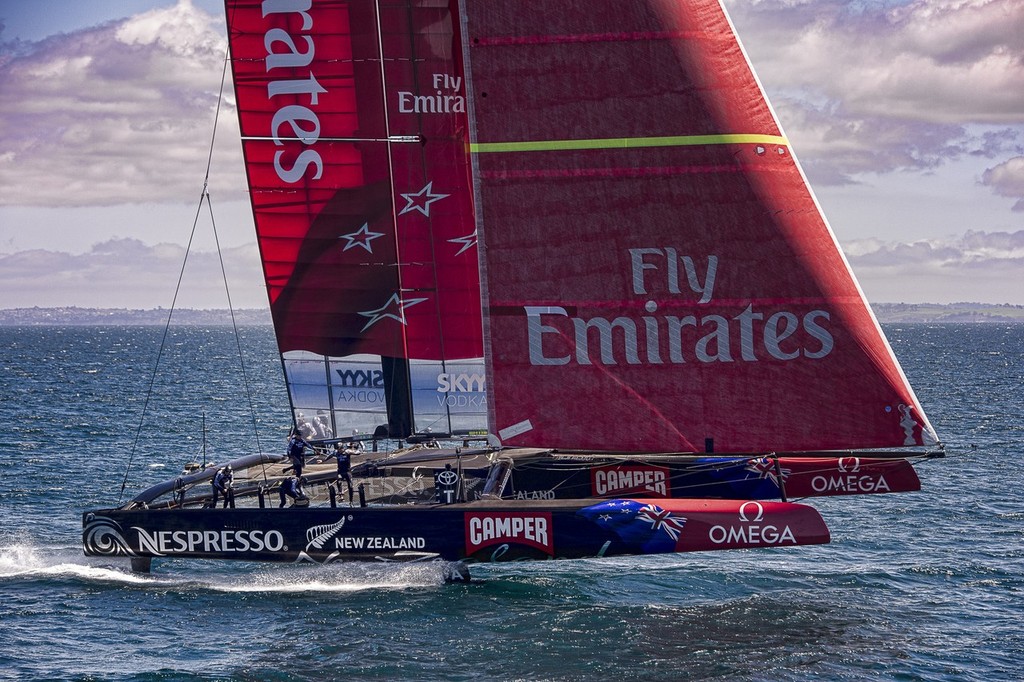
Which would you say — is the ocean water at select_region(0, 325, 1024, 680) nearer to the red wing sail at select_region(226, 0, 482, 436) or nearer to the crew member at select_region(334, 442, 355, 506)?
the crew member at select_region(334, 442, 355, 506)

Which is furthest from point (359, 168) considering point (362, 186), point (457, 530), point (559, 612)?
point (559, 612)

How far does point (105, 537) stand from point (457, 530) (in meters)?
6.34

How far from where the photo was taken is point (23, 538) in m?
26.2

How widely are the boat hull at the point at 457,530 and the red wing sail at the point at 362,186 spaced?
3862 millimetres

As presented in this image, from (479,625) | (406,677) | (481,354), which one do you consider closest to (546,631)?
(479,625)

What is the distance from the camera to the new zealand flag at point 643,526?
19.3 m

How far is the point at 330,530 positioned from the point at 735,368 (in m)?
7.27

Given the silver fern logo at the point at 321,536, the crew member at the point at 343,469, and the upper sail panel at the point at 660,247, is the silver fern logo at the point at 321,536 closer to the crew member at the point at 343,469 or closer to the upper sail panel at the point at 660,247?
the crew member at the point at 343,469

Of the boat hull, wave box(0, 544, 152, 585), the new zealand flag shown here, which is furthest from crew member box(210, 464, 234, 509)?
the new zealand flag

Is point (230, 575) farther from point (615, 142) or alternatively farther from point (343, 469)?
point (615, 142)

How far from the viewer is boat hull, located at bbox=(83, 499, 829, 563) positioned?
1928 cm

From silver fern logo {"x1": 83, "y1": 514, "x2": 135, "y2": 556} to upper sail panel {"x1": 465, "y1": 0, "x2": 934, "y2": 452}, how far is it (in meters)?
7.40

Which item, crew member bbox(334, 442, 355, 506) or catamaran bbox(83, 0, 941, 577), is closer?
catamaran bbox(83, 0, 941, 577)

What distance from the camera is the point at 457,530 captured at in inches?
784
